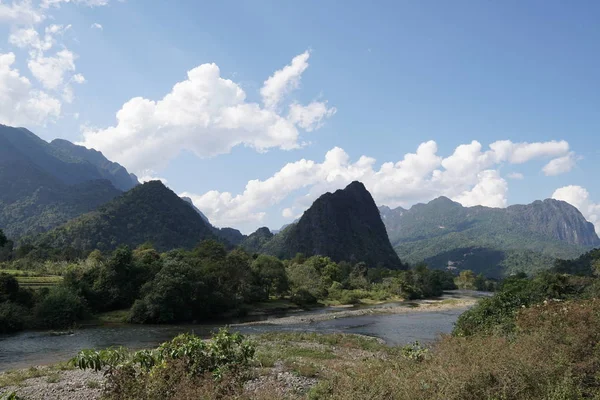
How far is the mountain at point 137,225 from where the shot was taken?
114 m

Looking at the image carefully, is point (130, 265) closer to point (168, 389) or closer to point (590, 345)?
point (168, 389)

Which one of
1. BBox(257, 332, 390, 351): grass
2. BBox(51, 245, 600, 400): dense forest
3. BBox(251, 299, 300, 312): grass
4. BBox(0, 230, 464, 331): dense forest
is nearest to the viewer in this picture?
BBox(51, 245, 600, 400): dense forest

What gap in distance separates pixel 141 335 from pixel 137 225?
366 ft

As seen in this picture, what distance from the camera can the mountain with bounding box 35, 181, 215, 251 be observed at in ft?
375

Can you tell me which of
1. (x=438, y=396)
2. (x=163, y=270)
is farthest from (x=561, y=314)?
(x=163, y=270)

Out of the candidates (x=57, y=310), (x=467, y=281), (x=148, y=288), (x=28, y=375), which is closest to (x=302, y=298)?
(x=148, y=288)

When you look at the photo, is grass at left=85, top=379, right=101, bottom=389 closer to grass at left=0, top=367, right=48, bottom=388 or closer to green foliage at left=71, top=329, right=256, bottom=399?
green foliage at left=71, top=329, right=256, bottom=399

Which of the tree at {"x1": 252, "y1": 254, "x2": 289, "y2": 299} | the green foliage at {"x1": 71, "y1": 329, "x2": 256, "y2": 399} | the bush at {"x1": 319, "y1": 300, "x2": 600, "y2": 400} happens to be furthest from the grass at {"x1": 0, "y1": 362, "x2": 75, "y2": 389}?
the tree at {"x1": 252, "y1": 254, "x2": 289, "y2": 299}

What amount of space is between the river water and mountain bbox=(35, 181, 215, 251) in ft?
269

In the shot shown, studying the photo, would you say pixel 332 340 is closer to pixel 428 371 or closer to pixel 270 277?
pixel 428 371

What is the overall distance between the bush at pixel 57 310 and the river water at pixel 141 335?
278 cm

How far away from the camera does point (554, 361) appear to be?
8953 mm

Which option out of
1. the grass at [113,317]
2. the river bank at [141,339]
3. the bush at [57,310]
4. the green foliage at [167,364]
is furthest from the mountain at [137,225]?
the green foliage at [167,364]

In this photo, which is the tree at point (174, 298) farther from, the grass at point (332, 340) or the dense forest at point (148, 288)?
the grass at point (332, 340)
